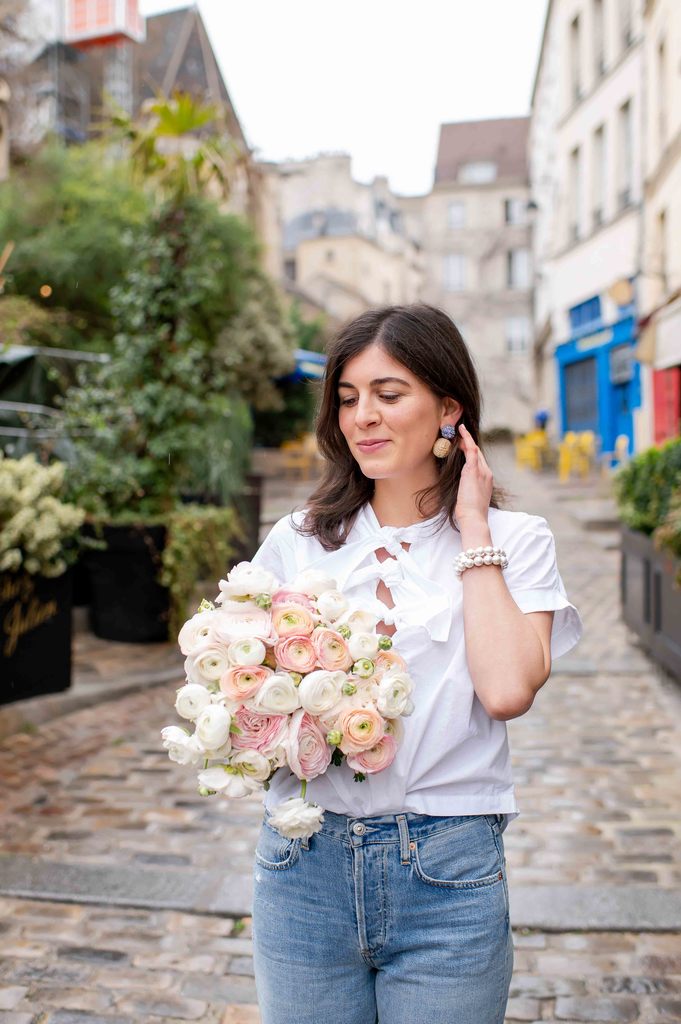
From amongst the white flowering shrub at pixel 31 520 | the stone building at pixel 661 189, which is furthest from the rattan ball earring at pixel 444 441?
the stone building at pixel 661 189

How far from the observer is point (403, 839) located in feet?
5.39

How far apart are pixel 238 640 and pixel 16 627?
13.6 ft

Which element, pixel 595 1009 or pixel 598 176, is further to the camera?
pixel 598 176

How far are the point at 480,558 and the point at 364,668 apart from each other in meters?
0.30

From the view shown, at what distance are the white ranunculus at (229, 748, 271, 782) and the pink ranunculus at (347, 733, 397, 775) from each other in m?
0.14

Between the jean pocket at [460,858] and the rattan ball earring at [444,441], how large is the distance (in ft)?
2.24

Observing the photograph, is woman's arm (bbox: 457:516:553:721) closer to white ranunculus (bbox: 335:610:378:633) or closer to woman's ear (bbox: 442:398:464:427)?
white ranunculus (bbox: 335:610:378:633)

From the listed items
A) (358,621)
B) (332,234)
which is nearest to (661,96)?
(358,621)

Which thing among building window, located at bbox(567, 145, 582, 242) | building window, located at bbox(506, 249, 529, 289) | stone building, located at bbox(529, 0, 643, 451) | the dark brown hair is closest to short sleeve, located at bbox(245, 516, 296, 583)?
the dark brown hair

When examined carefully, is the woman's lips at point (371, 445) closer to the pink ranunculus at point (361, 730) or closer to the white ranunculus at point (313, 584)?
the white ranunculus at point (313, 584)

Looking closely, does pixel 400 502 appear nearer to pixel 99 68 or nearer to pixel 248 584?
pixel 248 584

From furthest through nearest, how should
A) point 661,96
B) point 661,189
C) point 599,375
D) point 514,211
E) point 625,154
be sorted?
point 514,211
point 599,375
point 625,154
point 661,96
point 661,189

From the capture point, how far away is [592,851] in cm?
426

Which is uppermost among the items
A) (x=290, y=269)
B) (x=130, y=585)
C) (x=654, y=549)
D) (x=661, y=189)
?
(x=290, y=269)
